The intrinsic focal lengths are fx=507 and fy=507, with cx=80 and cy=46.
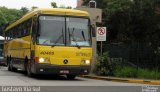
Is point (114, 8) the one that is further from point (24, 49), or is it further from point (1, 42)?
point (24, 49)

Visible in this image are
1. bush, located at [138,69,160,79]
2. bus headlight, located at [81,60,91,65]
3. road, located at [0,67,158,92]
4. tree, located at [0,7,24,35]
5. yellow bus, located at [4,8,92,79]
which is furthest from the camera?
tree, located at [0,7,24,35]

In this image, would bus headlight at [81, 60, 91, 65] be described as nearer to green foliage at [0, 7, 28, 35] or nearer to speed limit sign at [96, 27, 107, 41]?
speed limit sign at [96, 27, 107, 41]

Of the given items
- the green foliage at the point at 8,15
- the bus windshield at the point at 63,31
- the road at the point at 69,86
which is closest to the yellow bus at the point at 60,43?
the bus windshield at the point at 63,31

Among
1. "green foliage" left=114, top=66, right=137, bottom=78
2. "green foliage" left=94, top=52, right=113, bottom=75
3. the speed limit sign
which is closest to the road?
"green foliage" left=114, top=66, right=137, bottom=78

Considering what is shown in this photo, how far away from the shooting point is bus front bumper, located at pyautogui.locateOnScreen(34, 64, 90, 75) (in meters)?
23.3

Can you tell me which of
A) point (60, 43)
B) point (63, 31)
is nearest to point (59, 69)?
point (60, 43)

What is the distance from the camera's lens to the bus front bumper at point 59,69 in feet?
76.6

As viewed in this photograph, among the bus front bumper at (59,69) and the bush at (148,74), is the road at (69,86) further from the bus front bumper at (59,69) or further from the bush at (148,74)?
the bush at (148,74)

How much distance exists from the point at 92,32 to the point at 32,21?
3.18 meters

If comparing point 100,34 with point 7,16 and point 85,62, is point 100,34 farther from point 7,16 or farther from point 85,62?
point 7,16

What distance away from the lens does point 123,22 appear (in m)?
49.6

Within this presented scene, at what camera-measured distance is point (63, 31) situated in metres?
24.0

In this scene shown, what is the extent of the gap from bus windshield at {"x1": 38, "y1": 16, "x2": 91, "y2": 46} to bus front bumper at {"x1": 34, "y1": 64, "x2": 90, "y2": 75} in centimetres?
110

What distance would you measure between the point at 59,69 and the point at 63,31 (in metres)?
1.85
